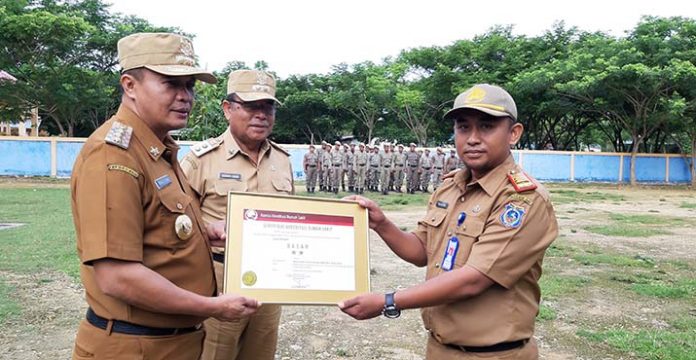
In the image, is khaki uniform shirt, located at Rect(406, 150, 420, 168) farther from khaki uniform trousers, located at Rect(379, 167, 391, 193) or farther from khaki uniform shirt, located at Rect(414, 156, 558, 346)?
khaki uniform shirt, located at Rect(414, 156, 558, 346)

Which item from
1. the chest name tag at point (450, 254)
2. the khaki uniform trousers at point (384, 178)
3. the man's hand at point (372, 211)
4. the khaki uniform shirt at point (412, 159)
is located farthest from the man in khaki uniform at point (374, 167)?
the chest name tag at point (450, 254)

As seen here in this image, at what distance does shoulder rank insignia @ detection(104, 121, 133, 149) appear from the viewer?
1.84 m

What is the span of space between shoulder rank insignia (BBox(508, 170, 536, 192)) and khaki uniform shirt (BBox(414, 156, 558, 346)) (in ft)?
0.05

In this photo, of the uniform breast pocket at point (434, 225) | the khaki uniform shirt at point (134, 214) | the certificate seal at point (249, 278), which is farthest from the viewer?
the uniform breast pocket at point (434, 225)

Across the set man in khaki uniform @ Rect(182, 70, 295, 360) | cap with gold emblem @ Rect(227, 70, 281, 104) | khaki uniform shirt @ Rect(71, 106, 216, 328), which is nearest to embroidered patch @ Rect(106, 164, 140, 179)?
khaki uniform shirt @ Rect(71, 106, 216, 328)

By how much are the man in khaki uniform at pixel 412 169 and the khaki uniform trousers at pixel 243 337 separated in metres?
17.4

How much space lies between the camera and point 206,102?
2823 cm

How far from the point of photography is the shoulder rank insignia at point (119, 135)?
6.04ft

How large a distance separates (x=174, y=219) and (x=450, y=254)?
112cm

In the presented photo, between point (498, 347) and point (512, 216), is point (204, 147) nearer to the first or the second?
point (512, 216)

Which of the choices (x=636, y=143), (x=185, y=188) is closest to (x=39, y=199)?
(x=185, y=188)

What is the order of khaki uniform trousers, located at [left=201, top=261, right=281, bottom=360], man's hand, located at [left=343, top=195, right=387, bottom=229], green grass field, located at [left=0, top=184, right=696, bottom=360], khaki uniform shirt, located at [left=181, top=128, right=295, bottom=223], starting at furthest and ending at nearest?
green grass field, located at [left=0, top=184, right=696, bottom=360]
khaki uniform shirt, located at [left=181, top=128, right=295, bottom=223]
khaki uniform trousers, located at [left=201, top=261, right=281, bottom=360]
man's hand, located at [left=343, top=195, right=387, bottom=229]

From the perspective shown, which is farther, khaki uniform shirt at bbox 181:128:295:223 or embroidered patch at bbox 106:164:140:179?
khaki uniform shirt at bbox 181:128:295:223

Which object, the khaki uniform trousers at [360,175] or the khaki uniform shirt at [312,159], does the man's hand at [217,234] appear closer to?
the khaki uniform shirt at [312,159]
